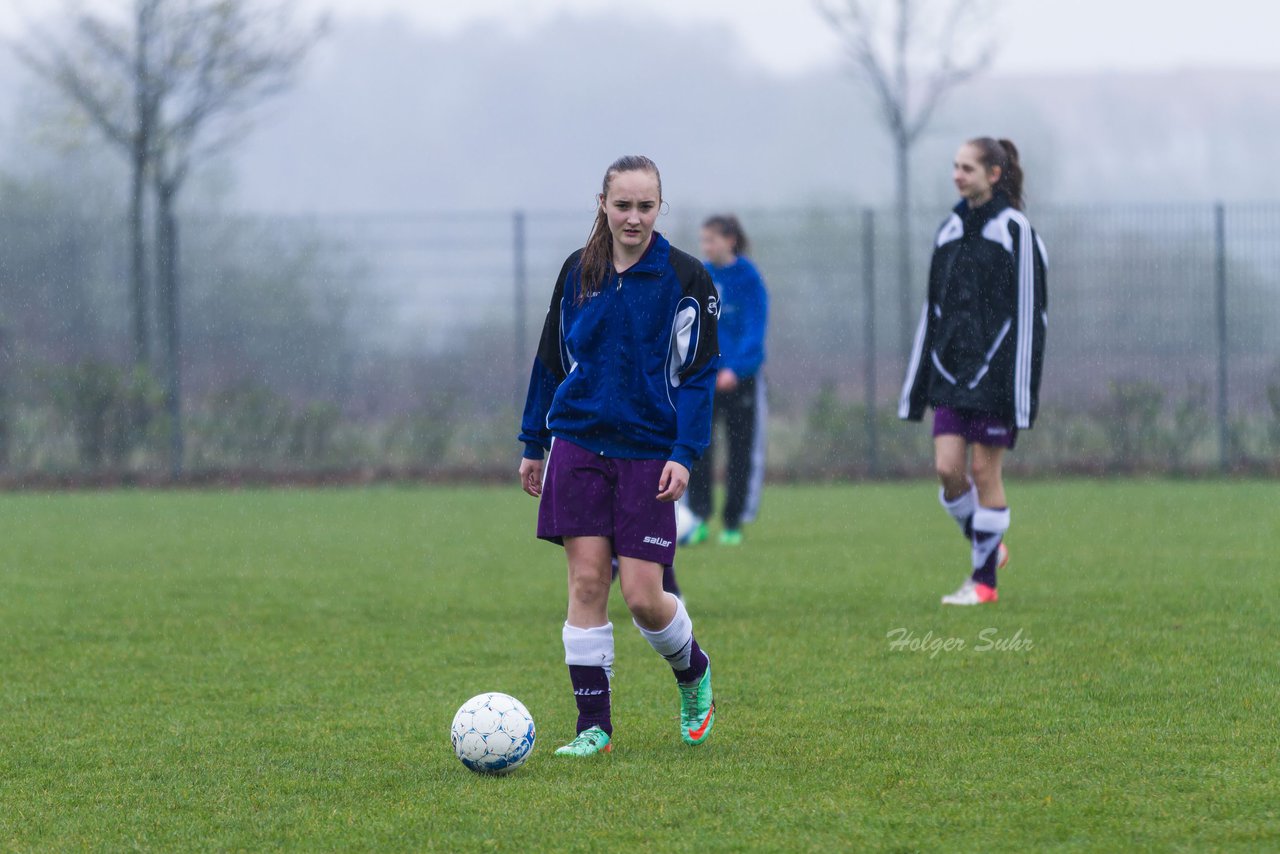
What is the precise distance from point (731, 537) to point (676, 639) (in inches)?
250

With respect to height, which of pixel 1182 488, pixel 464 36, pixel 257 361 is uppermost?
pixel 464 36

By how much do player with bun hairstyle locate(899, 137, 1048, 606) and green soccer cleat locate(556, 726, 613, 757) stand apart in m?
3.35

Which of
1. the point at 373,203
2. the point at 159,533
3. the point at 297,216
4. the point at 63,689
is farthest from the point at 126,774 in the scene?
the point at 373,203

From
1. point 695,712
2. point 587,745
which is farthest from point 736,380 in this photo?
point 587,745

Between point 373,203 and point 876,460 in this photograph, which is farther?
point 373,203

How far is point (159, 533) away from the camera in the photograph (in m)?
12.1

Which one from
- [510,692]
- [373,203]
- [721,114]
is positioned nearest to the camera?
[510,692]

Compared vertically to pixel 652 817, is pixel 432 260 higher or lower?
higher

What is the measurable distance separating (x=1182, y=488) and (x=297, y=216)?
937 cm

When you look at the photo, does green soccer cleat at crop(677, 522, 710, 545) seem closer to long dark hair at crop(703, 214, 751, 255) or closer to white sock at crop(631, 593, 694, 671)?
long dark hair at crop(703, 214, 751, 255)

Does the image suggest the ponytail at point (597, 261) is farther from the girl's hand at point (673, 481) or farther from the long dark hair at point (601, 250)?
the girl's hand at point (673, 481)

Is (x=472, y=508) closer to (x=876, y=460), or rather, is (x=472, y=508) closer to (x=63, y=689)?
(x=876, y=460)

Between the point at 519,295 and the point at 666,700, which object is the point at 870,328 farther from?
the point at 666,700

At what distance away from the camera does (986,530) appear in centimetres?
790
